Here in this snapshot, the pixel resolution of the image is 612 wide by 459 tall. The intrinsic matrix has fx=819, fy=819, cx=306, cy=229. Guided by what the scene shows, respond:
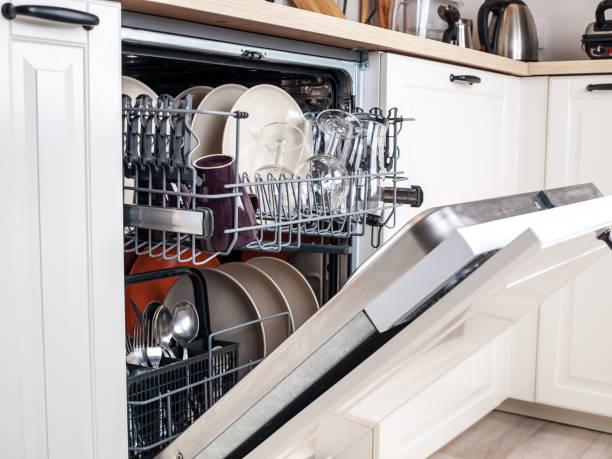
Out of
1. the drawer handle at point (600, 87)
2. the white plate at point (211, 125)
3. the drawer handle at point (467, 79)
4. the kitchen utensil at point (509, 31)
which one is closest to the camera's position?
the white plate at point (211, 125)

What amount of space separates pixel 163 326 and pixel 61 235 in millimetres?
409

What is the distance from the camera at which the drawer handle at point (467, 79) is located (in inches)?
71.1

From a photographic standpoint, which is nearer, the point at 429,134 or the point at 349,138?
the point at 349,138

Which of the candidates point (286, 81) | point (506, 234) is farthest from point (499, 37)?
point (506, 234)

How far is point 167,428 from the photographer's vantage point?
1105mm

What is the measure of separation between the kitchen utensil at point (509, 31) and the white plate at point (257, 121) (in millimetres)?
1128

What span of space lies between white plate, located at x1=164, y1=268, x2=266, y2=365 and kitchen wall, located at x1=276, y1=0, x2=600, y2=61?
161 centimetres

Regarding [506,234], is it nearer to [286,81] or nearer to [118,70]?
[118,70]

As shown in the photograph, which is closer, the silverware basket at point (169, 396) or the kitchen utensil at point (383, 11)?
the silverware basket at point (169, 396)

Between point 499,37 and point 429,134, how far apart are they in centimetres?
73

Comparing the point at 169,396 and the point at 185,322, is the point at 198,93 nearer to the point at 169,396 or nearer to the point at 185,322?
the point at 185,322

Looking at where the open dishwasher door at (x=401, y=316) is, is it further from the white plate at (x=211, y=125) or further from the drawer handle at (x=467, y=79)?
the drawer handle at (x=467, y=79)

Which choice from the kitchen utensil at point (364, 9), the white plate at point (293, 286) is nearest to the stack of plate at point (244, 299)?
the white plate at point (293, 286)

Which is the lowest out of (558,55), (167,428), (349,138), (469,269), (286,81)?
(167,428)
